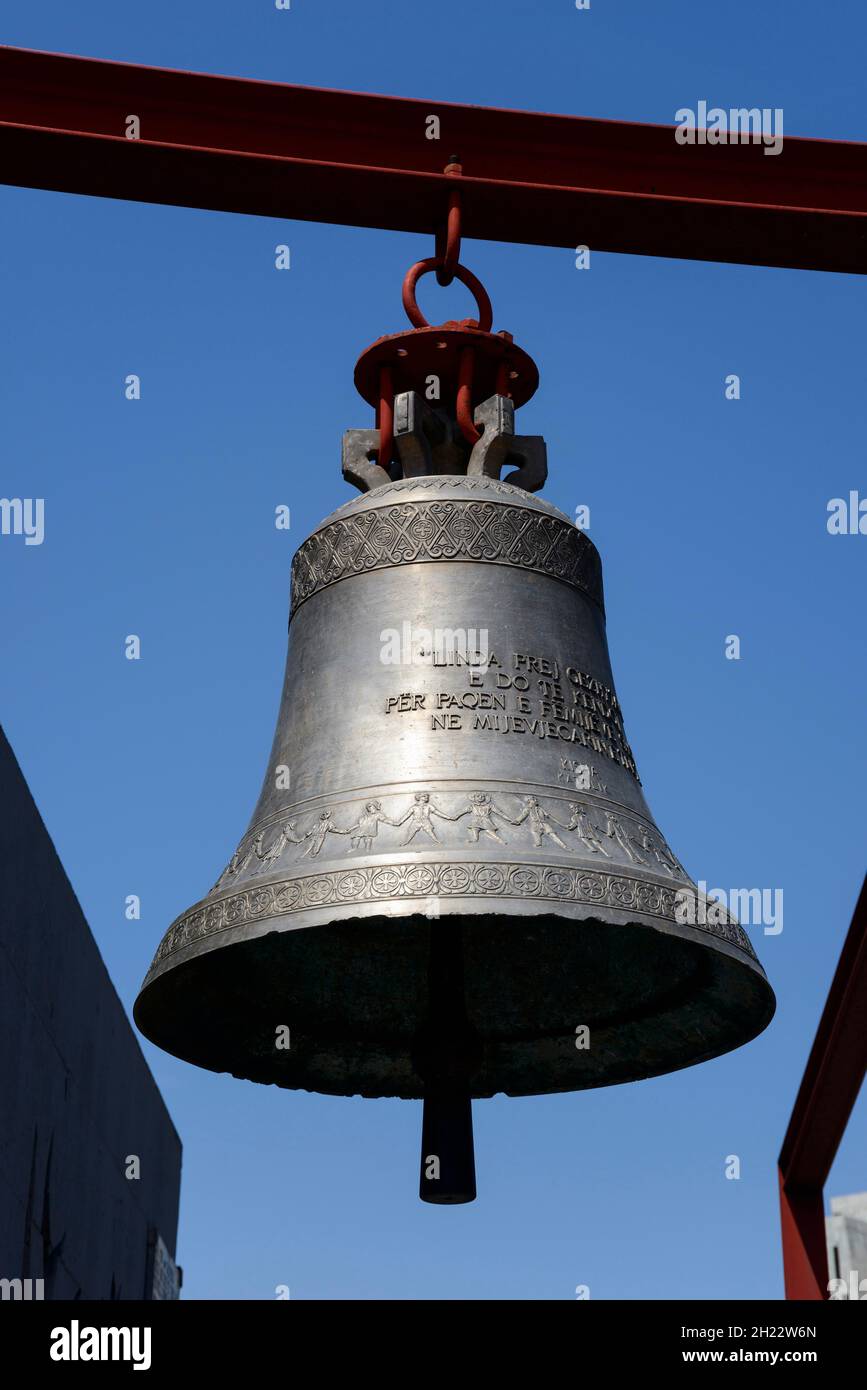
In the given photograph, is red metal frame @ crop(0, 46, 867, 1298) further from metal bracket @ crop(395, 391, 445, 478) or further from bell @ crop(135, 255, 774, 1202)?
metal bracket @ crop(395, 391, 445, 478)

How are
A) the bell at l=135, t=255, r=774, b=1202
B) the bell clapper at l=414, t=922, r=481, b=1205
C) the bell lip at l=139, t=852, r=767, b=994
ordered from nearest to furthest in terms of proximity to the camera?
the bell lip at l=139, t=852, r=767, b=994 → the bell at l=135, t=255, r=774, b=1202 → the bell clapper at l=414, t=922, r=481, b=1205

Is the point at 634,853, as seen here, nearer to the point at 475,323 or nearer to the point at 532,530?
the point at 532,530

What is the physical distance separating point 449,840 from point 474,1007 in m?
1.44

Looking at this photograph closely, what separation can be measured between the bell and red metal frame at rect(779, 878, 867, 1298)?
1528mm

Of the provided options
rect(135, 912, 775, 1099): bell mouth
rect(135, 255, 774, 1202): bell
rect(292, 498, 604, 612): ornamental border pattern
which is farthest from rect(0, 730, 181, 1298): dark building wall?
rect(292, 498, 604, 612): ornamental border pattern

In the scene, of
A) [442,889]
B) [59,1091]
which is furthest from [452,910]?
[59,1091]

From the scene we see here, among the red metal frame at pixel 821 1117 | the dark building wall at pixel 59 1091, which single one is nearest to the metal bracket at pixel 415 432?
the red metal frame at pixel 821 1117

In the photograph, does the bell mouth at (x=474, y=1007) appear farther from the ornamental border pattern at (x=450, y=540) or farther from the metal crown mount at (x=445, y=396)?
the metal crown mount at (x=445, y=396)

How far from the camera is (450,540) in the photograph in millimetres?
5898

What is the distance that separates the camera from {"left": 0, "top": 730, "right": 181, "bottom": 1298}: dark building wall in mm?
8773

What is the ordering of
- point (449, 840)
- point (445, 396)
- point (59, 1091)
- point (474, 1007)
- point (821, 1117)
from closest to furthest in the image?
point (449, 840) → point (445, 396) → point (474, 1007) → point (821, 1117) → point (59, 1091)

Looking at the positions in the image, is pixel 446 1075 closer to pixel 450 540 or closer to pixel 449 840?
pixel 449 840

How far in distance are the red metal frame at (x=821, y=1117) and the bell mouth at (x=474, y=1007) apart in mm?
1421
